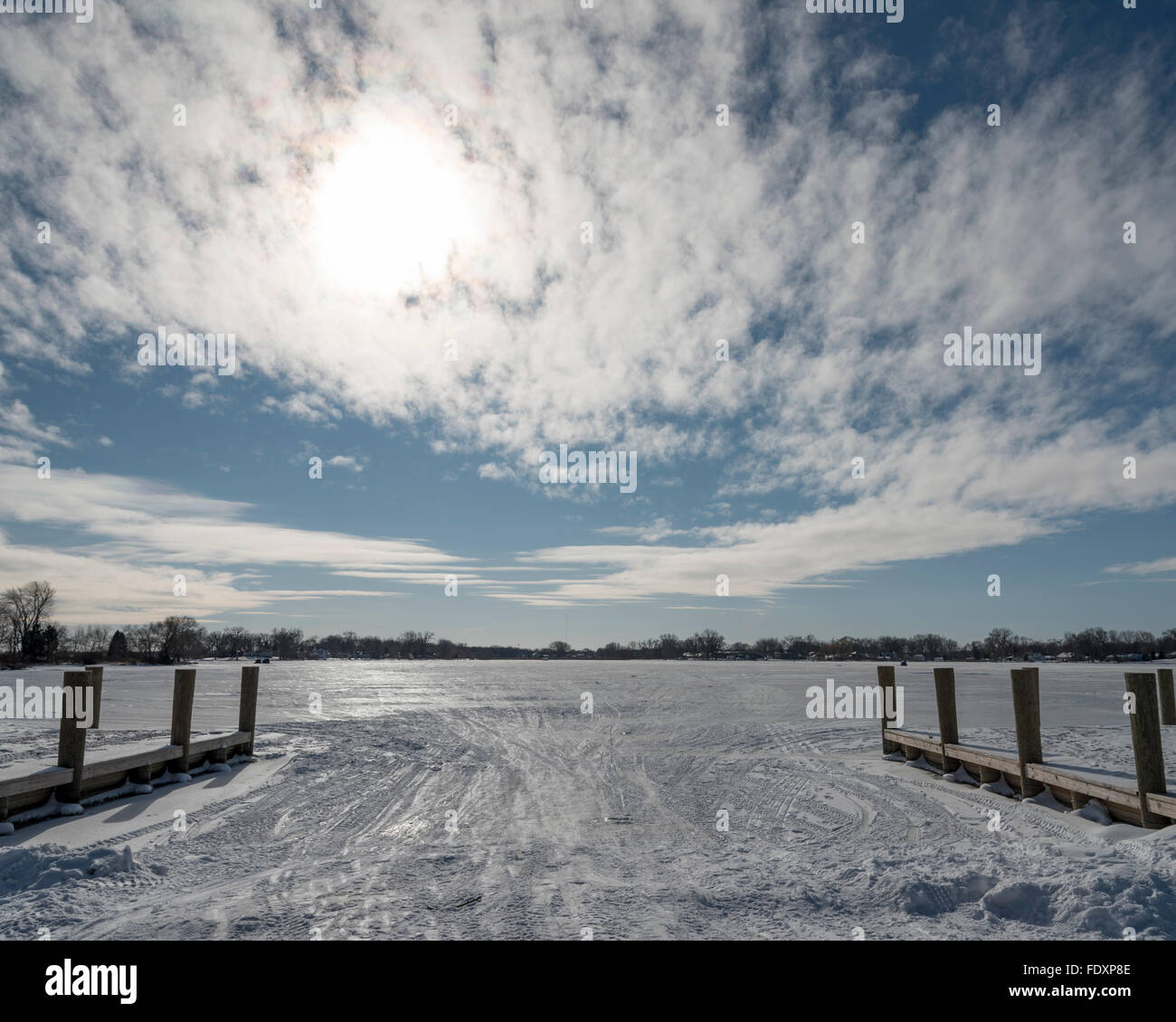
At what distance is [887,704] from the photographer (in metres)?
15.8

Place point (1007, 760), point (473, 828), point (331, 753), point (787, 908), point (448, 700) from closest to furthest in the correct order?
point (787, 908) → point (473, 828) → point (1007, 760) → point (331, 753) → point (448, 700)

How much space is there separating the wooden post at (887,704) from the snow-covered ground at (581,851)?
58cm

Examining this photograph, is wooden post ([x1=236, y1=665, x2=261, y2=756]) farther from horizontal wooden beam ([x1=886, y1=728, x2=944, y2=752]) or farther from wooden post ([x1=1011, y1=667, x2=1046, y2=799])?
wooden post ([x1=1011, y1=667, x2=1046, y2=799])

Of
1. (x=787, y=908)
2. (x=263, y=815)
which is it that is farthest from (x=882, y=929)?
(x=263, y=815)

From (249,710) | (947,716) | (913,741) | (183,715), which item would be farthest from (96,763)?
(913,741)

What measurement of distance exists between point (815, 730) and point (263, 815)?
1472 centimetres

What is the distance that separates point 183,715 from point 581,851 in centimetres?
856

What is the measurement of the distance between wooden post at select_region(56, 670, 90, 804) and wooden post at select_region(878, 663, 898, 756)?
14.9m

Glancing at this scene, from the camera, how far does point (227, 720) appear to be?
781 inches

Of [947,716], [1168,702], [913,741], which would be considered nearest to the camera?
[947,716]

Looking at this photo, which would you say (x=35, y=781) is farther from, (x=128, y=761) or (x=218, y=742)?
(x=218, y=742)

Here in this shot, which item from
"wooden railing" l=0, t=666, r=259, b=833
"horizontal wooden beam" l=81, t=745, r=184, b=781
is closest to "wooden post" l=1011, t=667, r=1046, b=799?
"wooden railing" l=0, t=666, r=259, b=833

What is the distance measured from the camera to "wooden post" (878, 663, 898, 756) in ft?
50.8
